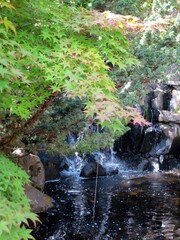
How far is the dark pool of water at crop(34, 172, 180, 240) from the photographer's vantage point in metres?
7.83

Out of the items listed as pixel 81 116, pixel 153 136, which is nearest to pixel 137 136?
pixel 153 136

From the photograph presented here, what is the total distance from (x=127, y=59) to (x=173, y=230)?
5.68 m

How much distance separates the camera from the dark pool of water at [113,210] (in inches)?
308

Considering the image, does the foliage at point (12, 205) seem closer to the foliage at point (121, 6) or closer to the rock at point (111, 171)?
the foliage at point (121, 6)

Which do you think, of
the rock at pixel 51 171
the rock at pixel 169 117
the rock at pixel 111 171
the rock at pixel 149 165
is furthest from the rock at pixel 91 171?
the rock at pixel 169 117

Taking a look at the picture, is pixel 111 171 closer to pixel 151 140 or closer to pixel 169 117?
pixel 151 140

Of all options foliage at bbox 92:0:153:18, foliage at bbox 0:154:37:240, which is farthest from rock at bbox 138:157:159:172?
foliage at bbox 0:154:37:240

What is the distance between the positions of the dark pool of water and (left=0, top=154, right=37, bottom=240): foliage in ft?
15.7

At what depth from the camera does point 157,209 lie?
9.77 metres

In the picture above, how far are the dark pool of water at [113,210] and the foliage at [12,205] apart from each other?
189 inches

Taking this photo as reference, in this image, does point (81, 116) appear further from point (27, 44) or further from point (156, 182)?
point (156, 182)

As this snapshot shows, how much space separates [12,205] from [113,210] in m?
7.49

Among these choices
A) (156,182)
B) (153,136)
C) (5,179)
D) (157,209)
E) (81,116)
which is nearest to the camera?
(5,179)

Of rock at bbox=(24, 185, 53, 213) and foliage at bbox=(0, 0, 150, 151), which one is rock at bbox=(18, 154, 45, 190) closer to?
rock at bbox=(24, 185, 53, 213)
